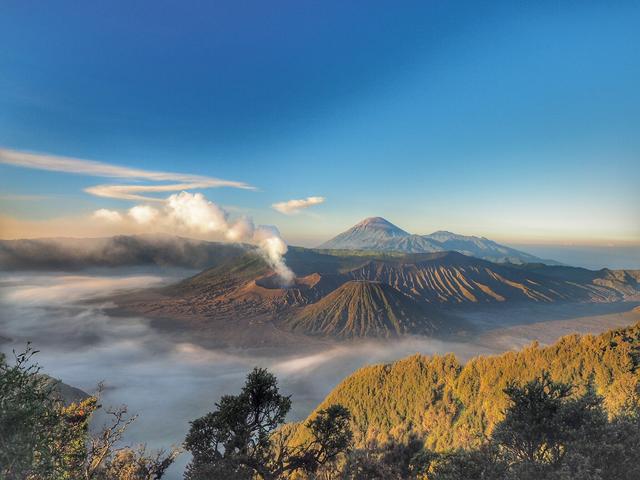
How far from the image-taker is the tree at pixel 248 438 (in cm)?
1455

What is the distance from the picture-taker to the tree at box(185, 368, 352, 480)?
1455 centimetres

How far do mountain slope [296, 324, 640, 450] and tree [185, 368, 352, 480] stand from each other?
60.8 feet

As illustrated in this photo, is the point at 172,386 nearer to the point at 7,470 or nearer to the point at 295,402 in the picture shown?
the point at 295,402

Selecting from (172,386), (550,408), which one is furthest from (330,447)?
(172,386)

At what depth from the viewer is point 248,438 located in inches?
637

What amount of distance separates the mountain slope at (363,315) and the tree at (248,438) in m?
108

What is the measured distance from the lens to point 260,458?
1559cm

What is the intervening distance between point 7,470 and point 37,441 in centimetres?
94

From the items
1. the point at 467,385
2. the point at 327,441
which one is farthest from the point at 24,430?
the point at 467,385

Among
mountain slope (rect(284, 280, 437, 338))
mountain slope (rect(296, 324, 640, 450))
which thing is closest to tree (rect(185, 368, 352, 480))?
mountain slope (rect(296, 324, 640, 450))

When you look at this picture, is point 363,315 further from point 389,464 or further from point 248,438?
point 248,438

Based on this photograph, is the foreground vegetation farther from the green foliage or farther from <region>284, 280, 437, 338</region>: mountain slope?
<region>284, 280, 437, 338</region>: mountain slope

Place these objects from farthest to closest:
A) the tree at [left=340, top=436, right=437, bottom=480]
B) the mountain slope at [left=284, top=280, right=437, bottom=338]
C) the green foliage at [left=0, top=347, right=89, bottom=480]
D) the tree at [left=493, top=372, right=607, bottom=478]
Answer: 1. the mountain slope at [left=284, top=280, right=437, bottom=338]
2. the tree at [left=340, top=436, right=437, bottom=480]
3. the tree at [left=493, top=372, right=607, bottom=478]
4. the green foliage at [left=0, top=347, right=89, bottom=480]

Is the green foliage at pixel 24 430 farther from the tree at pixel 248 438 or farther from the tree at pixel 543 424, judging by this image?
the tree at pixel 543 424
